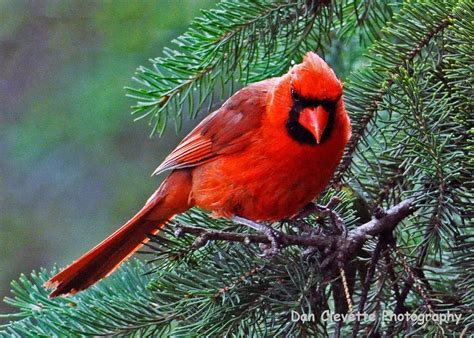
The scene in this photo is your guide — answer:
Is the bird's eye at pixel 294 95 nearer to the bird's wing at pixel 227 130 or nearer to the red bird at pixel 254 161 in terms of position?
the red bird at pixel 254 161

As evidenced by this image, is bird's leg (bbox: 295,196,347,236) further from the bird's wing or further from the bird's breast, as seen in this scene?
the bird's wing

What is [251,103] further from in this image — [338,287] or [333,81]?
[338,287]

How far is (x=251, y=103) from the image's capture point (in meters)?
2.96

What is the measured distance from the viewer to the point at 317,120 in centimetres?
252

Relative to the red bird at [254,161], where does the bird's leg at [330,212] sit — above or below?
below

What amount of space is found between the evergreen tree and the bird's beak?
0.12 meters

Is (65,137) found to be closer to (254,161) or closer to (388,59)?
(254,161)

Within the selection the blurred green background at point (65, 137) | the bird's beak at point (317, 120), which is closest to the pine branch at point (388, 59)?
the bird's beak at point (317, 120)

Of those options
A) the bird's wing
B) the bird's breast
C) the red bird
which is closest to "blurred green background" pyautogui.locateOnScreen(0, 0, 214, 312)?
the bird's wing

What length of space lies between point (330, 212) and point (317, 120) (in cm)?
36

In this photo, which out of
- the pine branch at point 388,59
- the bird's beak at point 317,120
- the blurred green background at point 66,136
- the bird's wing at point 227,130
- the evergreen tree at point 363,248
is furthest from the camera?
the blurred green background at point 66,136

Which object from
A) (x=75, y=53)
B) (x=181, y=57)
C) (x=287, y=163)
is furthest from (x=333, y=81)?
(x=75, y=53)

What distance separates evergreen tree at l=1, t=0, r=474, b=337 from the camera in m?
2.08

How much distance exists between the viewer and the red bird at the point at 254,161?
252cm
